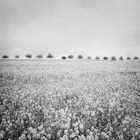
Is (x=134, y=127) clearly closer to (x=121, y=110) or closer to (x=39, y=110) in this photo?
(x=121, y=110)

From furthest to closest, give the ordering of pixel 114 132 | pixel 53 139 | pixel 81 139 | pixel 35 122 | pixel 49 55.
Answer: pixel 49 55 → pixel 35 122 → pixel 114 132 → pixel 53 139 → pixel 81 139

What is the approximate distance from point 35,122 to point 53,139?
0.73 m

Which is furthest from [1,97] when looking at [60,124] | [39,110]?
[60,124]

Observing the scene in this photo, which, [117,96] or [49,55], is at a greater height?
[49,55]

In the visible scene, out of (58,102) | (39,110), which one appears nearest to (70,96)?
(58,102)

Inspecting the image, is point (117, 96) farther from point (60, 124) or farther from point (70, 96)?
point (60, 124)

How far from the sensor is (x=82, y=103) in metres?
4.64

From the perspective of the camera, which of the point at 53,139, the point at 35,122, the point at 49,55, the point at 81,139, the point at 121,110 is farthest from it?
the point at 49,55

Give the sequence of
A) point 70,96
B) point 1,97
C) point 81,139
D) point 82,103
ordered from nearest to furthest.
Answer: point 81,139, point 82,103, point 1,97, point 70,96

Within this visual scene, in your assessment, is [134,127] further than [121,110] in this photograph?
No

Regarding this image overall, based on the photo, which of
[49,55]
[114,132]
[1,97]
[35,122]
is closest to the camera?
[114,132]

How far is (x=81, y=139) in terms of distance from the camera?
2568 millimetres

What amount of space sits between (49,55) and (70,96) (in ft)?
188

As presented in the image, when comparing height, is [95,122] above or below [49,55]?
below
